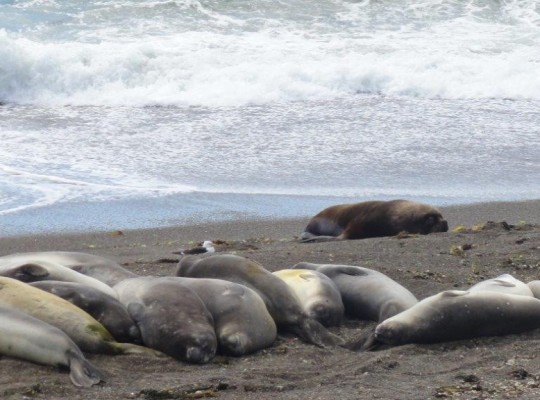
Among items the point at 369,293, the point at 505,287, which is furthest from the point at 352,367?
the point at 505,287

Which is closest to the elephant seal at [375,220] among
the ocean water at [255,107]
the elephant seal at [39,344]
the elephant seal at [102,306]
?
the ocean water at [255,107]

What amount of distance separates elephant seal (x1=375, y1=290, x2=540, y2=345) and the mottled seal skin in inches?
23.2

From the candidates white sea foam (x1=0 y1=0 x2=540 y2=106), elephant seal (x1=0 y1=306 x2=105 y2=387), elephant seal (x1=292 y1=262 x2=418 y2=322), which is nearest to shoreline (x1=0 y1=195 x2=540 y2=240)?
elephant seal (x1=292 y1=262 x2=418 y2=322)

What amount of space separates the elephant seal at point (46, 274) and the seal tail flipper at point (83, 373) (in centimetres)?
92

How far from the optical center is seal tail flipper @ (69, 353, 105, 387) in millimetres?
4919

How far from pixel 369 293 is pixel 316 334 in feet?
2.37

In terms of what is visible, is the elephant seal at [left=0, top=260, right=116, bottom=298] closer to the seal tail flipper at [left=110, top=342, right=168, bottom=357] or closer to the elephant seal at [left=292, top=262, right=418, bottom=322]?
the seal tail flipper at [left=110, top=342, right=168, bottom=357]

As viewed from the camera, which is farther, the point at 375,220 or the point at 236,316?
the point at 375,220

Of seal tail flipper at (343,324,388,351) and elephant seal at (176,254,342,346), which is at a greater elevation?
elephant seal at (176,254,342,346)

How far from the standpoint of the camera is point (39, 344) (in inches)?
203

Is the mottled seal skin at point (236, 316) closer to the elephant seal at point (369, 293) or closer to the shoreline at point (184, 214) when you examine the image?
the elephant seal at point (369, 293)

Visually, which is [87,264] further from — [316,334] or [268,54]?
[268,54]

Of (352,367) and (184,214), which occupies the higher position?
(352,367)

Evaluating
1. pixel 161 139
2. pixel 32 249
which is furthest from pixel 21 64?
pixel 32 249
